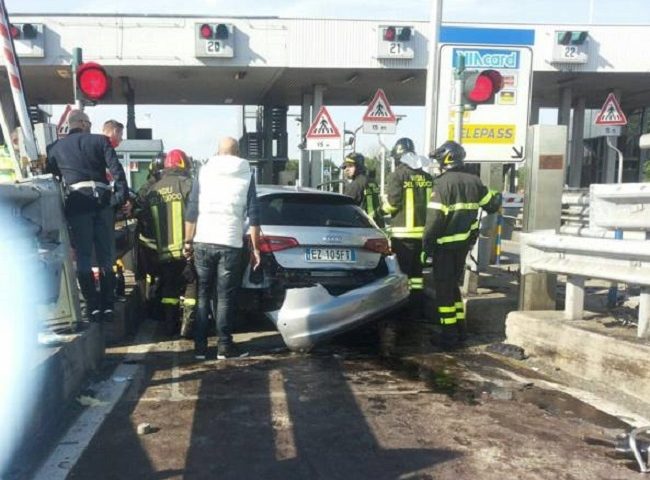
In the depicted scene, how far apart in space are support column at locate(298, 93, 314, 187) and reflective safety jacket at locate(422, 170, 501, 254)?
553 inches

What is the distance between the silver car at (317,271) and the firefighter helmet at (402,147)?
5.32ft

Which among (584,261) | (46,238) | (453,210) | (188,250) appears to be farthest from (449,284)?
(46,238)

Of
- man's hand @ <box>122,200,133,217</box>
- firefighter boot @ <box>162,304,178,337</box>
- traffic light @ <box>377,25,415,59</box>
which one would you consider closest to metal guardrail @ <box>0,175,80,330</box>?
man's hand @ <box>122,200,133,217</box>

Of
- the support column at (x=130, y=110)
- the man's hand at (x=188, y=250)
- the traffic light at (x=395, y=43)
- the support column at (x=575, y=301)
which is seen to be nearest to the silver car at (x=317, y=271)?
the man's hand at (x=188, y=250)

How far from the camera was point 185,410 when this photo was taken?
14.9ft

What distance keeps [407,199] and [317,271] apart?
1.79 metres

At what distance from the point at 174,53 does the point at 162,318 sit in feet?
34.5

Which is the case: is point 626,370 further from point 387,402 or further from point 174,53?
point 174,53

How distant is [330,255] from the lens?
6.41 m

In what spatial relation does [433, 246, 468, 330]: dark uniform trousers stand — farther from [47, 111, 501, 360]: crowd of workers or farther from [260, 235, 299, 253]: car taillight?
[260, 235, 299, 253]: car taillight

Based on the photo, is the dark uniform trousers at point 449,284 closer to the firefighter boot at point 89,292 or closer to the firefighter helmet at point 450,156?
the firefighter helmet at point 450,156

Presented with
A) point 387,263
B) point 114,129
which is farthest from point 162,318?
point 387,263

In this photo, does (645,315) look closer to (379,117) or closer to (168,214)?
(168,214)

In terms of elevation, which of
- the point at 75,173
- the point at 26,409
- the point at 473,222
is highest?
the point at 75,173
